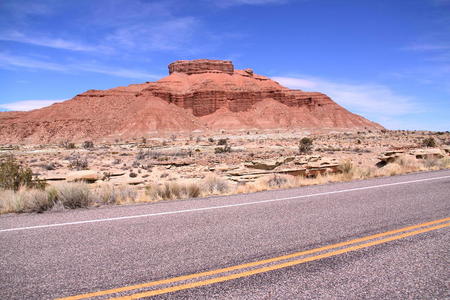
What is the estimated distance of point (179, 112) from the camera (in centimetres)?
10112

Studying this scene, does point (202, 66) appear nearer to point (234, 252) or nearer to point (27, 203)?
point (27, 203)

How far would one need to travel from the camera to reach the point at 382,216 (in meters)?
6.16

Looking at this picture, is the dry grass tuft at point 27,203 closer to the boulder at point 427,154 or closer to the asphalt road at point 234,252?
the asphalt road at point 234,252

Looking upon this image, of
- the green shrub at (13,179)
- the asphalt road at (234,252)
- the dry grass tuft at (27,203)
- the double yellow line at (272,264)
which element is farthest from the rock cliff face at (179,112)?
the double yellow line at (272,264)

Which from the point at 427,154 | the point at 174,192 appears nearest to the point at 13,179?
the point at 174,192

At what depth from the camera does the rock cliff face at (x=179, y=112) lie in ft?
295

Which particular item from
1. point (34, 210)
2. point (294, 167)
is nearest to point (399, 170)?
point (294, 167)

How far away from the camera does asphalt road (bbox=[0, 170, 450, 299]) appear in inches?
135

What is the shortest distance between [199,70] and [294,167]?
121096mm

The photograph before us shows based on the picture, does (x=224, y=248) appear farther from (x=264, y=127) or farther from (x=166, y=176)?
(x=264, y=127)

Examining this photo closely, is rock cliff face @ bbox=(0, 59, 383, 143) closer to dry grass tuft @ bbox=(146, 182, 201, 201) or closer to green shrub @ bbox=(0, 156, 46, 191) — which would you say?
green shrub @ bbox=(0, 156, 46, 191)

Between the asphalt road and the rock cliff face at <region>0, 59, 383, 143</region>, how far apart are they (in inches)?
3180

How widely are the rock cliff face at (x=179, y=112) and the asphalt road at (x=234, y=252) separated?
80.8 m

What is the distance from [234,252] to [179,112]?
323 feet
